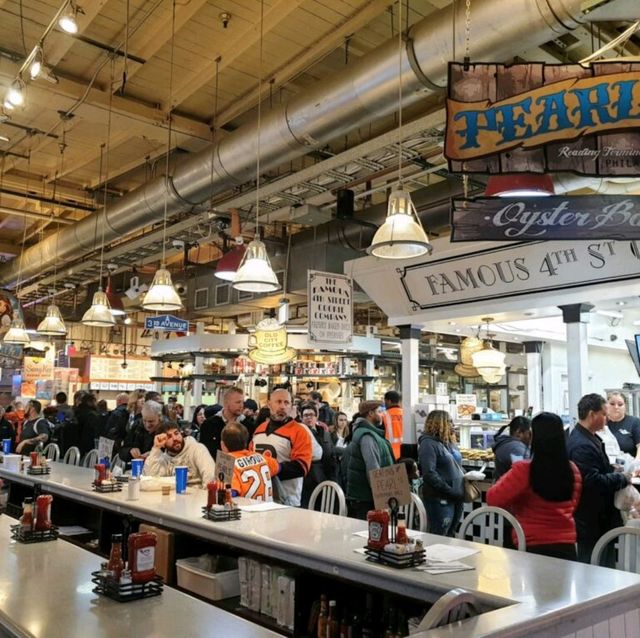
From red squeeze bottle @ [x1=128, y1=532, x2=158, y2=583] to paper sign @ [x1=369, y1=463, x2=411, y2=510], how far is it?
3.39ft

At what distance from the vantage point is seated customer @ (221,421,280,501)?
4.49m

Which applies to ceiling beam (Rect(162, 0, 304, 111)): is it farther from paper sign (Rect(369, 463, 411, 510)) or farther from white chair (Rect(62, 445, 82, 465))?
white chair (Rect(62, 445, 82, 465))

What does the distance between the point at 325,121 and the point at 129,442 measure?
4.15 metres

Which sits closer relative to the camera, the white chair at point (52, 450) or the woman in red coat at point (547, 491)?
the woman in red coat at point (547, 491)

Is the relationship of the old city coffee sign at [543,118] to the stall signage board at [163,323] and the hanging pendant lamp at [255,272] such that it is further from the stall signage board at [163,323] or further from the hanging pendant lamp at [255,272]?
the stall signage board at [163,323]

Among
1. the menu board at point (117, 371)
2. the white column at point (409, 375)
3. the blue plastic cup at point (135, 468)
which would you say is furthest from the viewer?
the menu board at point (117, 371)

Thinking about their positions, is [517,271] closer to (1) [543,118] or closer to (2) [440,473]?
(2) [440,473]

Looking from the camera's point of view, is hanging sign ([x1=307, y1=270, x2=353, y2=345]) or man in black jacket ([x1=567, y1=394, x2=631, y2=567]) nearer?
man in black jacket ([x1=567, y1=394, x2=631, y2=567])

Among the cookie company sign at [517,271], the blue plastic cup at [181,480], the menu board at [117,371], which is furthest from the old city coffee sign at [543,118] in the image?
the menu board at [117,371]

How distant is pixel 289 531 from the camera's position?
133 inches

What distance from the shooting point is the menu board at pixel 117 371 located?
1909 cm

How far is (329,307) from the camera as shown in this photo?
7672 millimetres

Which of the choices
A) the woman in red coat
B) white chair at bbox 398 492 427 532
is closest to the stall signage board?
white chair at bbox 398 492 427 532

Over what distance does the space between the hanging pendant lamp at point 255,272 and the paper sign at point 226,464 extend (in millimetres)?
1488
